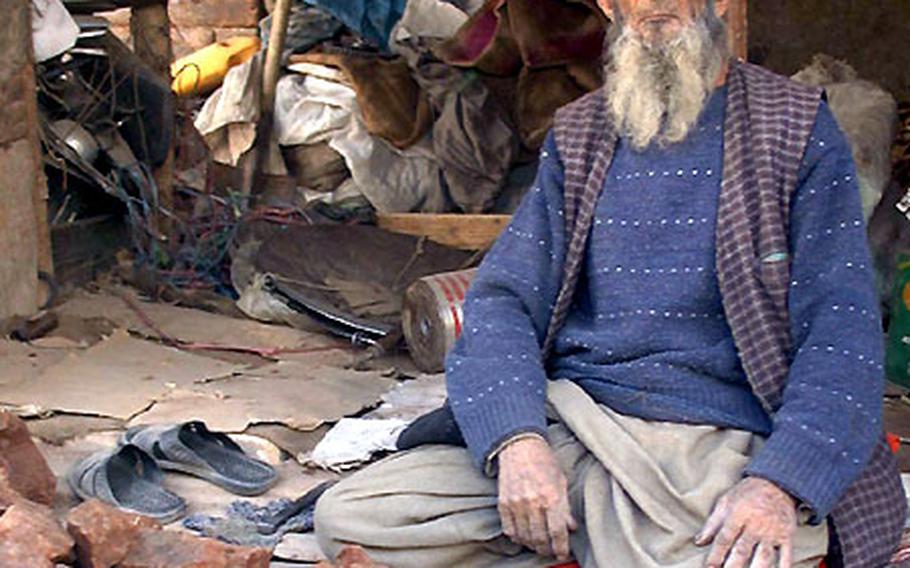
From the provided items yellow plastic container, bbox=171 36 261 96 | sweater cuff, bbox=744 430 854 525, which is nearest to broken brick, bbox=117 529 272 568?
sweater cuff, bbox=744 430 854 525

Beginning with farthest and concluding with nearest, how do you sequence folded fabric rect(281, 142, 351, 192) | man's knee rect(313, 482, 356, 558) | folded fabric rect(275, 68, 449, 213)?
folded fabric rect(281, 142, 351, 192) < folded fabric rect(275, 68, 449, 213) < man's knee rect(313, 482, 356, 558)

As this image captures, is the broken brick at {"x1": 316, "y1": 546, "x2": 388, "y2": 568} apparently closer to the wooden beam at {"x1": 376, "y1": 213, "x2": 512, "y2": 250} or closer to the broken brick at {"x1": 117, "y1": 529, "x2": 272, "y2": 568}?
the broken brick at {"x1": 117, "y1": 529, "x2": 272, "y2": 568}

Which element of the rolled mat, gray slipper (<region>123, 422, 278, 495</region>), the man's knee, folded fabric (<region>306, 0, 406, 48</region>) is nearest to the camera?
the man's knee

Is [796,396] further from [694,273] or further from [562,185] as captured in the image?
[562,185]

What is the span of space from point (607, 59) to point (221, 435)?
1.68 meters

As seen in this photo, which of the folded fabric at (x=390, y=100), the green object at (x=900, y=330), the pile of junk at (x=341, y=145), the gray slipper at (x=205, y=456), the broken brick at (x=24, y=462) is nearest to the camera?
the broken brick at (x=24, y=462)

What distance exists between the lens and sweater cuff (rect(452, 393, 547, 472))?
8.70ft

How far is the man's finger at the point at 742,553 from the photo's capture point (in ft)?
7.81

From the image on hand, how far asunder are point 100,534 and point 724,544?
122cm

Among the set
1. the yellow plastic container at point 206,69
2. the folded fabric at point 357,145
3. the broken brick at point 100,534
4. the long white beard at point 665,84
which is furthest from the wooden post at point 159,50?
the long white beard at point 665,84

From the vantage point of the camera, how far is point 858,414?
2.50 meters

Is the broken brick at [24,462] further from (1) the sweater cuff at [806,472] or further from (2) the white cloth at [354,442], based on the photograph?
(1) the sweater cuff at [806,472]

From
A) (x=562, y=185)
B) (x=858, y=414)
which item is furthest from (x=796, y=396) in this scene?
(x=562, y=185)

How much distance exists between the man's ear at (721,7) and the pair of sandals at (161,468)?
1.74 m
